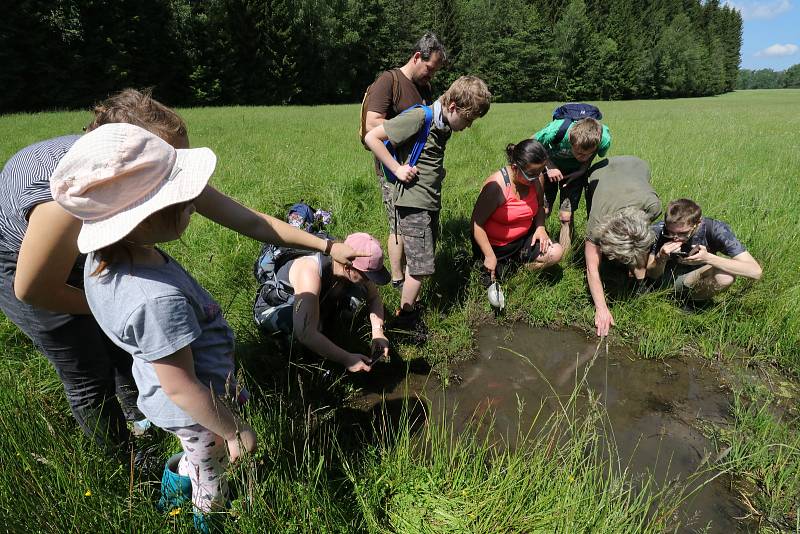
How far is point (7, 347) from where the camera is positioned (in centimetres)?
265

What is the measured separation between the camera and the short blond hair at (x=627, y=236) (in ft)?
9.84

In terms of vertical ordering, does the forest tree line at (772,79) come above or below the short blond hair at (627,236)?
above

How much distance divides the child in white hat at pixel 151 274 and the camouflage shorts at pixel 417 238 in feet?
5.94

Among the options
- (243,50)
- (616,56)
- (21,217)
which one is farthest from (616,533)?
(616,56)

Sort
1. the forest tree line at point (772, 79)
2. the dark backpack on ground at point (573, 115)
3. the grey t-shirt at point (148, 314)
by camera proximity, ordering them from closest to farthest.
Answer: the grey t-shirt at point (148, 314) < the dark backpack on ground at point (573, 115) < the forest tree line at point (772, 79)

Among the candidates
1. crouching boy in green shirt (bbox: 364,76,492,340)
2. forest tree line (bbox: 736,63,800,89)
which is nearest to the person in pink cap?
crouching boy in green shirt (bbox: 364,76,492,340)

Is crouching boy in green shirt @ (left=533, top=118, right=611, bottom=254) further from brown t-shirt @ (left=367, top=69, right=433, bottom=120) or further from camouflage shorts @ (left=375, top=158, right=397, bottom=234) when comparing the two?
camouflage shorts @ (left=375, top=158, right=397, bottom=234)

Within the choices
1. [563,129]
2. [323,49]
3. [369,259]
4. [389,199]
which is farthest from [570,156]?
[323,49]

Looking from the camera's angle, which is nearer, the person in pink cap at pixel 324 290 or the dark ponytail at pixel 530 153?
the person in pink cap at pixel 324 290

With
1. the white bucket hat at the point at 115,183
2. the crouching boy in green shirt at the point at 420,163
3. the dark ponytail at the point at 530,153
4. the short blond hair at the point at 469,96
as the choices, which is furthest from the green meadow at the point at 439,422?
the short blond hair at the point at 469,96

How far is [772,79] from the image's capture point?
111 m

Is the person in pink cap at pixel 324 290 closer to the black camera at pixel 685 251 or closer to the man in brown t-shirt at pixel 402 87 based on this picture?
the man in brown t-shirt at pixel 402 87

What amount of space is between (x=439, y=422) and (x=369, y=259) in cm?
107

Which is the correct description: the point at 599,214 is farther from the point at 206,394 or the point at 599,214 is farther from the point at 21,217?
the point at 21,217
